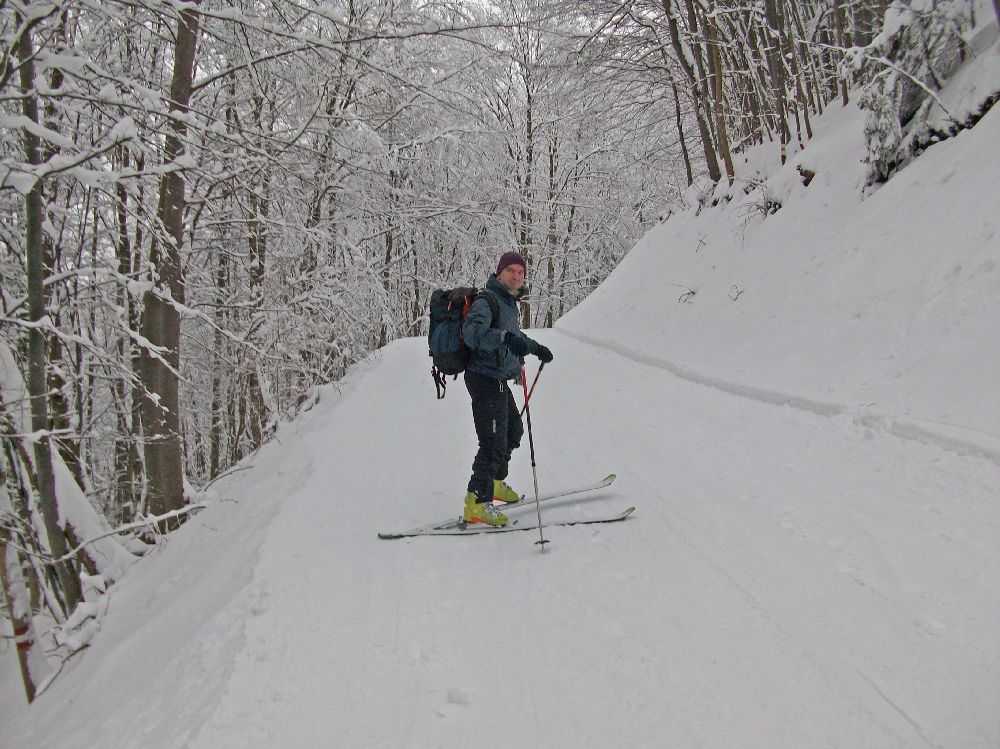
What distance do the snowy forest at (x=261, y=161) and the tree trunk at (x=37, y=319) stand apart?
0.02 meters

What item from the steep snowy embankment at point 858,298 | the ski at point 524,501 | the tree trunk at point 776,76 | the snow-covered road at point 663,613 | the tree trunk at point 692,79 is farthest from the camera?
the tree trunk at point 692,79

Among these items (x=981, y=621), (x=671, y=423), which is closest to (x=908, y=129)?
(x=671, y=423)

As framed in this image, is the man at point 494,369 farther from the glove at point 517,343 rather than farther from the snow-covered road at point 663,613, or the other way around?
the snow-covered road at point 663,613

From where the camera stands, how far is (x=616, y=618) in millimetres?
2906

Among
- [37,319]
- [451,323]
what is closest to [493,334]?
[451,323]

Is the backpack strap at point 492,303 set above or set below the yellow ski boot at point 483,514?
above

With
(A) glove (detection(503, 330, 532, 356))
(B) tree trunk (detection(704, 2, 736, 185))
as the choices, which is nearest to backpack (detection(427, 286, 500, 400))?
(A) glove (detection(503, 330, 532, 356))

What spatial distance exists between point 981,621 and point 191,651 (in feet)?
11.6

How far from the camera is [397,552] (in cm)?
388

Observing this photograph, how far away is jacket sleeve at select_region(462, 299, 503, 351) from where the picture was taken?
4.04 metres

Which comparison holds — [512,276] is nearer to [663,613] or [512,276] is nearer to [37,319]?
[663,613]

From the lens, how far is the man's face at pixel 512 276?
4238 millimetres

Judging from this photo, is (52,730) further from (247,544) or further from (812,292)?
(812,292)

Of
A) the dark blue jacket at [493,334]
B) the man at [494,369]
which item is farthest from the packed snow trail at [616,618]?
the dark blue jacket at [493,334]
